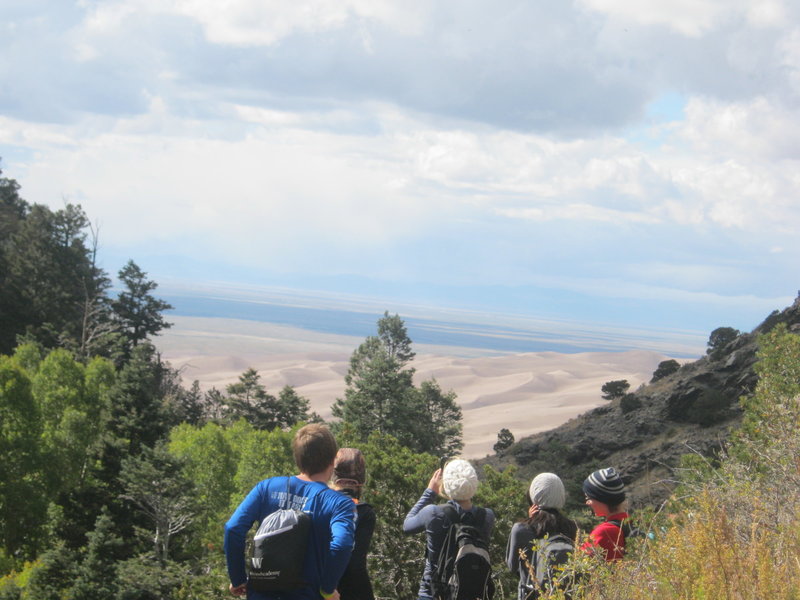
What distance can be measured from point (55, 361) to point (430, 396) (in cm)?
3605

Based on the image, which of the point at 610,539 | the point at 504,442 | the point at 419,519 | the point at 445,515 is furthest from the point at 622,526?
the point at 504,442

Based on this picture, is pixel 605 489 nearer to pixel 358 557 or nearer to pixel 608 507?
pixel 608 507

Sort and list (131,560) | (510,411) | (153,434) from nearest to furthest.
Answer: (131,560)
(153,434)
(510,411)

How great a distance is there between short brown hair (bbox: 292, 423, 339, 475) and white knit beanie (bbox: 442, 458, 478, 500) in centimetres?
139

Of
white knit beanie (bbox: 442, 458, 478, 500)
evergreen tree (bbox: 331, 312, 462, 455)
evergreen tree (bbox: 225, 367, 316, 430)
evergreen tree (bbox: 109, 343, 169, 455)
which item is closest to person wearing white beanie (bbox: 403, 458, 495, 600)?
white knit beanie (bbox: 442, 458, 478, 500)

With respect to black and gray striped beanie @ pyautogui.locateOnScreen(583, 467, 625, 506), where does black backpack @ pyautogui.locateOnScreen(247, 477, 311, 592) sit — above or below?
below

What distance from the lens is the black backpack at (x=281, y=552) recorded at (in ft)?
14.8

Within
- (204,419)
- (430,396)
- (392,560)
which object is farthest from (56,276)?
(392,560)

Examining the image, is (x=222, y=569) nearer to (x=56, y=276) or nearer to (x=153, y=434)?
(x=153, y=434)

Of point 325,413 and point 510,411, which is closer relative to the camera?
point 325,413

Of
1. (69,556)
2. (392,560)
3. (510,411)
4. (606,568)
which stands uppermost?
(606,568)

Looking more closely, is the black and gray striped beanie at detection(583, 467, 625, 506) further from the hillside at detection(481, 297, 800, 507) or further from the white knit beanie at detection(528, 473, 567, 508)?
the hillside at detection(481, 297, 800, 507)

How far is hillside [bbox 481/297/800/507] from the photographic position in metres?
56.6

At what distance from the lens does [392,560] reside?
40.5 feet
